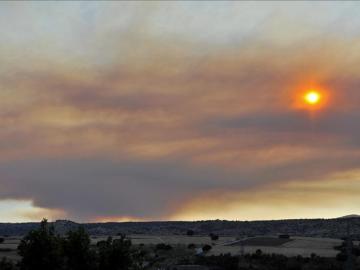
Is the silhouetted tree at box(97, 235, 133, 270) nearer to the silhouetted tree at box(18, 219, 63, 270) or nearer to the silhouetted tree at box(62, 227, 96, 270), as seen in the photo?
the silhouetted tree at box(62, 227, 96, 270)

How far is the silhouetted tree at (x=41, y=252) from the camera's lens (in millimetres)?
48594

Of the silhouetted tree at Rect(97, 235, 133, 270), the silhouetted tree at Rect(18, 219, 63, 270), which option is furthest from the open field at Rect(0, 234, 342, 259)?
the silhouetted tree at Rect(18, 219, 63, 270)

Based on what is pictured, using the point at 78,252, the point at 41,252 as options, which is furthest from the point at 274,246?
the point at 41,252

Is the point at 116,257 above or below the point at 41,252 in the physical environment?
below

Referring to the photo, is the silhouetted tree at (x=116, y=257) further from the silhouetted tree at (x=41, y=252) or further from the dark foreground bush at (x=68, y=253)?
the silhouetted tree at (x=41, y=252)

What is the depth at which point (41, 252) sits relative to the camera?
48.8 metres

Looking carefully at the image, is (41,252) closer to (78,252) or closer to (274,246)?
(78,252)

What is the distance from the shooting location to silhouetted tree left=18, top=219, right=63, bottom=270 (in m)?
48.6

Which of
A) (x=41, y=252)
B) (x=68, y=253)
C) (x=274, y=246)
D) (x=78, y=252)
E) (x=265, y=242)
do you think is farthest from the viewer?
(x=265, y=242)

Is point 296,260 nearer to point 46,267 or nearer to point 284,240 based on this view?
point 284,240

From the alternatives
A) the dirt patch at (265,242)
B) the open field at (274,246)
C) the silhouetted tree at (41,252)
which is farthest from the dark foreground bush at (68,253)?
the dirt patch at (265,242)

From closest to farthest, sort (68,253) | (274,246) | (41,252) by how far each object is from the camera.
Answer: (41,252) → (68,253) → (274,246)

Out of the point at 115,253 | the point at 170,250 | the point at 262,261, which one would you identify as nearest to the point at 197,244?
the point at 170,250

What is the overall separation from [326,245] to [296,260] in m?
31.5
